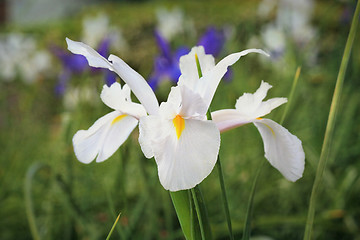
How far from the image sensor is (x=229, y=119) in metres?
0.44

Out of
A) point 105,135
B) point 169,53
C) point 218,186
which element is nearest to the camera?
point 105,135

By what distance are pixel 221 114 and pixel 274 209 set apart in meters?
0.82

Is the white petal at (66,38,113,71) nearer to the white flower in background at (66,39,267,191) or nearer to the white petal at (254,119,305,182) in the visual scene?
the white flower in background at (66,39,267,191)

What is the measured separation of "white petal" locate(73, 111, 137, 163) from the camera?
0.46 metres

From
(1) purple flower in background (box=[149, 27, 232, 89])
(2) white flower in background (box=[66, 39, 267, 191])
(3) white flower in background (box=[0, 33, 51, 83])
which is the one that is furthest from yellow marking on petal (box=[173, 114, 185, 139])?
(3) white flower in background (box=[0, 33, 51, 83])

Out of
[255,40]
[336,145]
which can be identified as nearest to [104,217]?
[336,145]

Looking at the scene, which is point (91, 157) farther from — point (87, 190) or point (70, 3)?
point (70, 3)

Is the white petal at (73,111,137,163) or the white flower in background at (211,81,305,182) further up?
the white petal at (73,111,137,163)

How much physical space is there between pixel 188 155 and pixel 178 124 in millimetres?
36

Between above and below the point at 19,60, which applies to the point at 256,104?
below

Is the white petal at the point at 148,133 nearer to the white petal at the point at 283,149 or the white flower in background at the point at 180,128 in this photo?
the white flower in background at the point at 180,128

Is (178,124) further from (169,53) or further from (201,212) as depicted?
(169,53)

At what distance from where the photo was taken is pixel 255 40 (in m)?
2.01

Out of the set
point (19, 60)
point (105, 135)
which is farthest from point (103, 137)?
point (19, 60)
